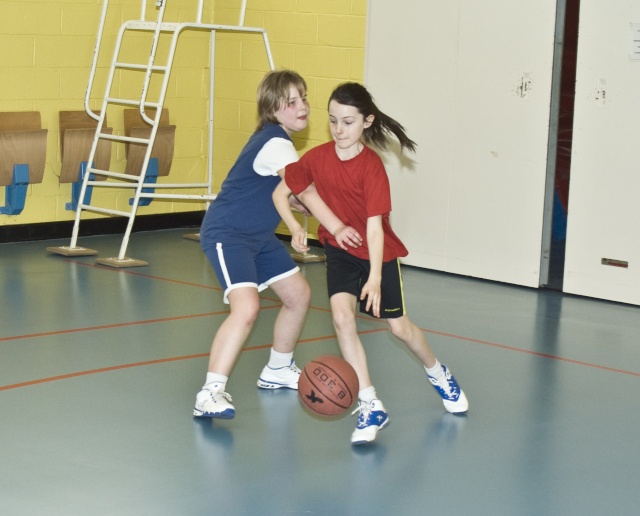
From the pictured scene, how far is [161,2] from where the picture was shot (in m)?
7.06

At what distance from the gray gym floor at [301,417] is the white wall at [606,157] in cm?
25

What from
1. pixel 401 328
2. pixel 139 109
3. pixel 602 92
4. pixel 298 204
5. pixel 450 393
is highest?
pixel 602 92

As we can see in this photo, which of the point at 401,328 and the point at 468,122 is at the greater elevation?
the point at 468,122

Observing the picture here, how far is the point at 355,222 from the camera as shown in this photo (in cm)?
378

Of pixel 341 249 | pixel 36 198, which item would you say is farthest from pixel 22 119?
pixel 341 249

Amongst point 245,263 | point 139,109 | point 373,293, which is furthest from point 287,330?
point 139,109

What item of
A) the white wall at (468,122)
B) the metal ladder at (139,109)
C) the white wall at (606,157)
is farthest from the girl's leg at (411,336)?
the metal ladder at (139,109)

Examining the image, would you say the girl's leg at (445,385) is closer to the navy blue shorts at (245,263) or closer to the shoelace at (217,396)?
the navy blue shorts at (245,263)

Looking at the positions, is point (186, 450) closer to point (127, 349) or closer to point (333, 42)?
point (127, 349)

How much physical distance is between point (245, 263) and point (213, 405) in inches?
21.1

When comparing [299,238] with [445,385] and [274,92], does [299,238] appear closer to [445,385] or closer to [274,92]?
[274,92]

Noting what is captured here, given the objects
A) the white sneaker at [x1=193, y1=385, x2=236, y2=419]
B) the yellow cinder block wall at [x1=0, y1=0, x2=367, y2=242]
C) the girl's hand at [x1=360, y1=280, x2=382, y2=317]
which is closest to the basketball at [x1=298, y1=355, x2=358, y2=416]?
the girl's hand at [x1=360, y1=280, x2=382, y2=317]

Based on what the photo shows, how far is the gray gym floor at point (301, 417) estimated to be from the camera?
3.19 meters

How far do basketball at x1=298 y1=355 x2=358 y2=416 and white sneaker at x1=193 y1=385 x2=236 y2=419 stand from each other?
318 mm
